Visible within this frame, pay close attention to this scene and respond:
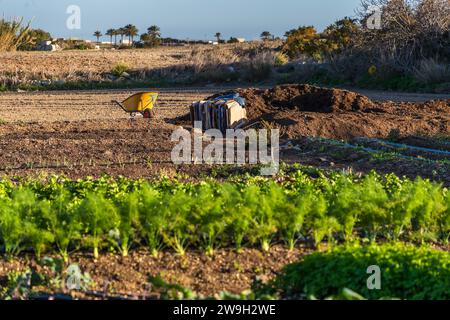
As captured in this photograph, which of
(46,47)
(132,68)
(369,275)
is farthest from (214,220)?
(46,47)

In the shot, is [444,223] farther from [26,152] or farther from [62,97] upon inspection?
[62,97]

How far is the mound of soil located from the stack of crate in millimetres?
1152

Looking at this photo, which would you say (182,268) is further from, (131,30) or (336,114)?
(131,30)

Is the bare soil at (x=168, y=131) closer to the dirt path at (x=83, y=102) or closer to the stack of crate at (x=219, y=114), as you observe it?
the dirt path at (x=83, y=102)

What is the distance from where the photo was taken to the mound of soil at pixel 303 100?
18.5 meters

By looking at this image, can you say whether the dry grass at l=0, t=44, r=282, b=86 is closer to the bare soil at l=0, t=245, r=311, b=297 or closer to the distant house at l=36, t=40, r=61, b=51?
the distant house at l=36, t=40, r=61, b=51

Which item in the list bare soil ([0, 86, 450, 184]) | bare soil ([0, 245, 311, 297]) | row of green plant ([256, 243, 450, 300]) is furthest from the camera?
bare soil ([0, 86, 450, 184])

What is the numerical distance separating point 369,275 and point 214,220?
1530 millimetres

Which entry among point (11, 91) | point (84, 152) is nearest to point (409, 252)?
point (84, 152)

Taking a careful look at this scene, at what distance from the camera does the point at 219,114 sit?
16.4 metres

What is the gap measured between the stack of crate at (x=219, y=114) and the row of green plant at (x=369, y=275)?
10.5 metres

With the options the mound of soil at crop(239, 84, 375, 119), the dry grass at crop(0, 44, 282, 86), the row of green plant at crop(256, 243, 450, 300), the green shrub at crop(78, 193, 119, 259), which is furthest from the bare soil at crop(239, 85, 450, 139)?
the dry grass at crop(0, 44, 282, 86)

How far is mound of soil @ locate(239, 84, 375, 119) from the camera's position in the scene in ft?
60.7
